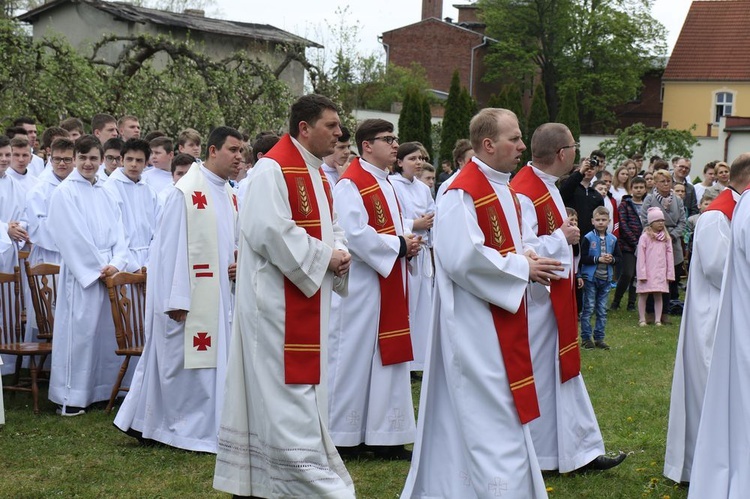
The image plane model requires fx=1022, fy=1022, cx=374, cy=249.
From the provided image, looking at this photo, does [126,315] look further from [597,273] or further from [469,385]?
[597,273]

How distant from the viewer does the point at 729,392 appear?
5758 millimetres

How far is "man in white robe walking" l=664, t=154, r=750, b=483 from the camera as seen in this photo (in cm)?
649

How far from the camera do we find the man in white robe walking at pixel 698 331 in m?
6.49

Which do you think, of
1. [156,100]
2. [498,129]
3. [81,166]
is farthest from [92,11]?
[498,129]

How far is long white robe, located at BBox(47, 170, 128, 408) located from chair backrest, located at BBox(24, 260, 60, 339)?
207mm

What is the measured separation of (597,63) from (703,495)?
55.7m

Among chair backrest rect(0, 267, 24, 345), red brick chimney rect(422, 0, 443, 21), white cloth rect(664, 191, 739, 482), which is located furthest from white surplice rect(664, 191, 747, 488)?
red brick chimney rect(422, 0, 443, 21)

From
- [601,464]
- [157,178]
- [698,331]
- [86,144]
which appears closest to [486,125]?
[698,331]

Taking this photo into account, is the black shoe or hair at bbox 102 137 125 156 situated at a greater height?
hair at bbox 102 137 125 156

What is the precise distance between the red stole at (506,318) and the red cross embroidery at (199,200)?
2213 mm

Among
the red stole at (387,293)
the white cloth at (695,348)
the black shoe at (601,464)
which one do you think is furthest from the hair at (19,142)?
the white cloth at (695,348)

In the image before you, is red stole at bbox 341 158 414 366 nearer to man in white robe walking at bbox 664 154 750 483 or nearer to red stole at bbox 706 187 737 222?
man in white robe walking at bbox 664 154 750 483

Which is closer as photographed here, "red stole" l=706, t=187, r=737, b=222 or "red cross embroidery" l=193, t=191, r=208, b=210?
"red stole" l=706, t=187, r=737, b=222

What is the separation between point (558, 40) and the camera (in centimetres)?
5966
